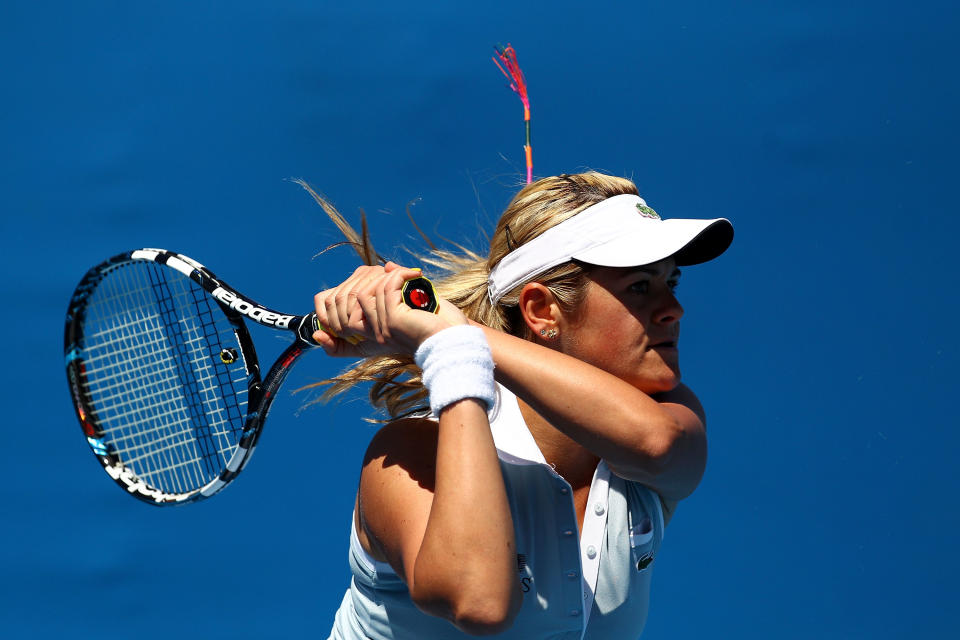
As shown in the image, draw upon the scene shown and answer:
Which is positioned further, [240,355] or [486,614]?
[240,355]

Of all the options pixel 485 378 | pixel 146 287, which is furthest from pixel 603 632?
pixel 146 287

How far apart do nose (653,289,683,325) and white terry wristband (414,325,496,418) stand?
325mm

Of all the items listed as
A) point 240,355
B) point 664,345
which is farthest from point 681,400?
point 240,355

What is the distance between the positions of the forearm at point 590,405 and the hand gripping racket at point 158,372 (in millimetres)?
552

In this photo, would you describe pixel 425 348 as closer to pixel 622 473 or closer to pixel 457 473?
pixel 457 473

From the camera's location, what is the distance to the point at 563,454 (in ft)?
4.64

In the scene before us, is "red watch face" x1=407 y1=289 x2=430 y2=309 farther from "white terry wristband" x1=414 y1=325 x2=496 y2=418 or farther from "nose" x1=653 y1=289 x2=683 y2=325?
"nose" x1=653 y1=289 x2=683 y2=325

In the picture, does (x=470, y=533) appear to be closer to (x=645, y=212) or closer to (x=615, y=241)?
(x=615, y=241)

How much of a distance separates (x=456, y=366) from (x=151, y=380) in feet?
3.27

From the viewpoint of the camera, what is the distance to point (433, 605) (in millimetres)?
1109

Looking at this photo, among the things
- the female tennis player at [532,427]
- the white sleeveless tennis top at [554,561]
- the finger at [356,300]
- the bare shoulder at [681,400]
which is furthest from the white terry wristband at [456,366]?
the bare shoulder at [681,400]

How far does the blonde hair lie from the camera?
4.64ft

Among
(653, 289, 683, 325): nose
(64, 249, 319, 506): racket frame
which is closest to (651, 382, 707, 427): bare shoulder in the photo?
(653, 289, 683, 325): nose

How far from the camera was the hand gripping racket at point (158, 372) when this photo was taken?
1711 mm
